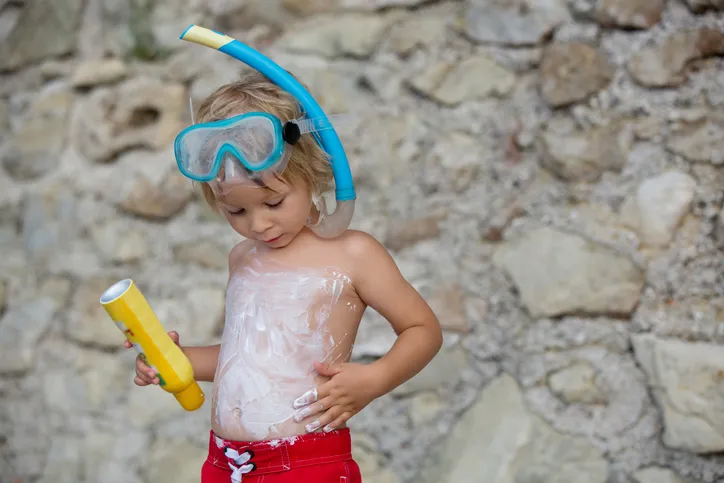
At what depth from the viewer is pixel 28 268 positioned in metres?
2.51

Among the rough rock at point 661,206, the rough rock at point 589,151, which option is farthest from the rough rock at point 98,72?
the rough rock at point 661,206

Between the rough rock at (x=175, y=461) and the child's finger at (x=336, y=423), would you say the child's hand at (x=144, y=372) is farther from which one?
the rough rock at (x=175, y=461)

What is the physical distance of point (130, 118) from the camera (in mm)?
2436

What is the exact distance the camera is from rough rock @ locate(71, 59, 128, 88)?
8.12 ft

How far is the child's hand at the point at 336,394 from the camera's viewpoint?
48.9 inches

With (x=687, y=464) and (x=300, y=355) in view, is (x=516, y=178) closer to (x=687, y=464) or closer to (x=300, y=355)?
(x=687, y=464)

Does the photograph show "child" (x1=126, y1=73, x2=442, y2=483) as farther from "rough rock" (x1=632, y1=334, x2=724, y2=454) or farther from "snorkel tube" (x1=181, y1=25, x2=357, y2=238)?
"rough rock" (x1=632, y1=334, x2=724, y2=454)

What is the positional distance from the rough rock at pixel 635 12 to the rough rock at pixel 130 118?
117cm

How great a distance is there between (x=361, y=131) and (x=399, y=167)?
14cm

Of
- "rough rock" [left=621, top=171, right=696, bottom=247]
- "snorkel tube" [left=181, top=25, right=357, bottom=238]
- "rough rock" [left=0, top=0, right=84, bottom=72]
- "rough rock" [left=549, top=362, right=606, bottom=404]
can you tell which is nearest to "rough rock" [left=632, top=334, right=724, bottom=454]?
"rough rock" [left=549, top=362, right=606, bottom=404]

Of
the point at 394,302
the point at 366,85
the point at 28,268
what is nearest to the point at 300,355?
the point at 394,302

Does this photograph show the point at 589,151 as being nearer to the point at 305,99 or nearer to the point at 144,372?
the point at 305,99

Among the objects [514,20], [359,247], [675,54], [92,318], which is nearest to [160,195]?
[92,318]

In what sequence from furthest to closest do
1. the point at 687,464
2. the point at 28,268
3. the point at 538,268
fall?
1. the point at 28,268
2. the point at 538,268
3. the point at 687,464
